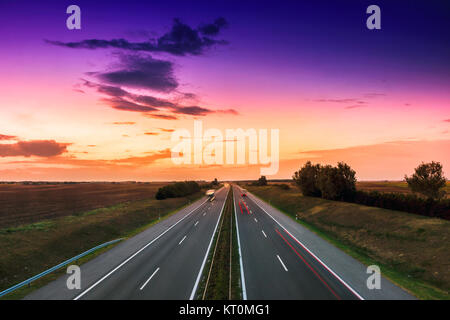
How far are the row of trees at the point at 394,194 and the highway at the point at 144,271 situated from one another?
28933mm

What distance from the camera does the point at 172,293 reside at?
13281 millimetres

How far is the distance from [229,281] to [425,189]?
44.0 metres

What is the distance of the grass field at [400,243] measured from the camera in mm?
15835

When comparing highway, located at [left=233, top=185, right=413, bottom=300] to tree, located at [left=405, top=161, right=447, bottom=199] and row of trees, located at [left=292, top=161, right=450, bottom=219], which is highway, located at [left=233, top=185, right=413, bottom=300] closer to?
row of trees, located at [left=292, top=161, right=450, bottom=219]

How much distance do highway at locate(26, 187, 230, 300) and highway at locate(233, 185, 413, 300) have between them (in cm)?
408

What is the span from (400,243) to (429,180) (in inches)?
1052

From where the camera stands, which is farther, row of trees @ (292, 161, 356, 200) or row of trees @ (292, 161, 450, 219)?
row of trees @ (292, 161, 356, 200)

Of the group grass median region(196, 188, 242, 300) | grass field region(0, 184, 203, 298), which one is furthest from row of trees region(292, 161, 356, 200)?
grass field region(0, 184, 203, 298)

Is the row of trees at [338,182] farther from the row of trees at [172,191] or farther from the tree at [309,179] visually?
the row of trees at [172,191]

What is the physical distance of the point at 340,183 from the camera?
48000 mm

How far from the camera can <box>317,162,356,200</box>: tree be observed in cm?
4747

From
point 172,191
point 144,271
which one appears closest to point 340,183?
point 144,271
